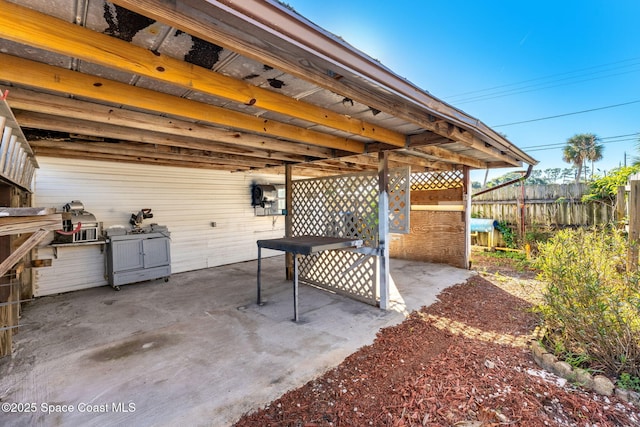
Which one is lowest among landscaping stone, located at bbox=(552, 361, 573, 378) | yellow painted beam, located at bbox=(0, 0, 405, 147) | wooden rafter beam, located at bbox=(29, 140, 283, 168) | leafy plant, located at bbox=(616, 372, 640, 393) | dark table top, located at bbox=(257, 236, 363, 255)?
landscaping stone, located at bbox=(552, 361, 573, 378)

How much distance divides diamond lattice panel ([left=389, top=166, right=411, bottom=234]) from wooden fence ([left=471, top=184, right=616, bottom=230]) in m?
4.93

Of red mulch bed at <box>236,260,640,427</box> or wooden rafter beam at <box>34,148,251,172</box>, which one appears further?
wooden rafter beam at <box>34,148,251,172</box>

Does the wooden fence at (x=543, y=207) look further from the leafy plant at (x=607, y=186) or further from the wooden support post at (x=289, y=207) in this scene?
the wooden support post at (x=289, y=207)

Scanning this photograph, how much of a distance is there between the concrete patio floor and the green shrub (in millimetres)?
1608

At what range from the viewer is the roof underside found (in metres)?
1.17

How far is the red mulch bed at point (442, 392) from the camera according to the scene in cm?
178

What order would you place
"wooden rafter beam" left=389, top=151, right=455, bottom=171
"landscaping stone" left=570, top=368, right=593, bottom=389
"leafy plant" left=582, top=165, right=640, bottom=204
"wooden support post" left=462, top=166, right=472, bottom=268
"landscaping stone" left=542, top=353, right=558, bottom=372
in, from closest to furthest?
"landscaping stone" left=570, top=368, right=593, bottom=389 → "landscaping stone" left=542, top=353, right=558, bottom=372 → "wooden rafter beam" left=389, top=151, right=455, bottom=171 → "leafy plant" left=582, top=165, right=640, bottom=204 → "wooden support post" left=462, top=166, right=472, bottom=268

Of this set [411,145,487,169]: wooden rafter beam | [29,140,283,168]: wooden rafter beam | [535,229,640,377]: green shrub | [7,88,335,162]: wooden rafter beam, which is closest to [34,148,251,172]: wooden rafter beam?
[29,140,283,168]: wooden rafter beam

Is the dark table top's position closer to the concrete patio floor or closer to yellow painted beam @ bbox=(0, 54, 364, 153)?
the concrete patio floor

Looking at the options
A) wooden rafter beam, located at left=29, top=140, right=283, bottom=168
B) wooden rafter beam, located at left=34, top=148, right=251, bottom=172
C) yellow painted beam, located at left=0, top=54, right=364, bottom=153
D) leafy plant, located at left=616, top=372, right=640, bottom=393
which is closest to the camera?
yellow painted beam, located at left=0, top=54, right=364, bottom=153

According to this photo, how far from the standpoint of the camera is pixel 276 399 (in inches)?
80.4

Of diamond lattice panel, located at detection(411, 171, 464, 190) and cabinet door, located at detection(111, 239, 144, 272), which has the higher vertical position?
diamond lattice panel, located at detection(411, 171, 464, 190)

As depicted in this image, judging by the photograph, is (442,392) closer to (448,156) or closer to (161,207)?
(448,156)

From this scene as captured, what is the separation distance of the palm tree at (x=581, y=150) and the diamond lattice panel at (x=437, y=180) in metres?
16.8
